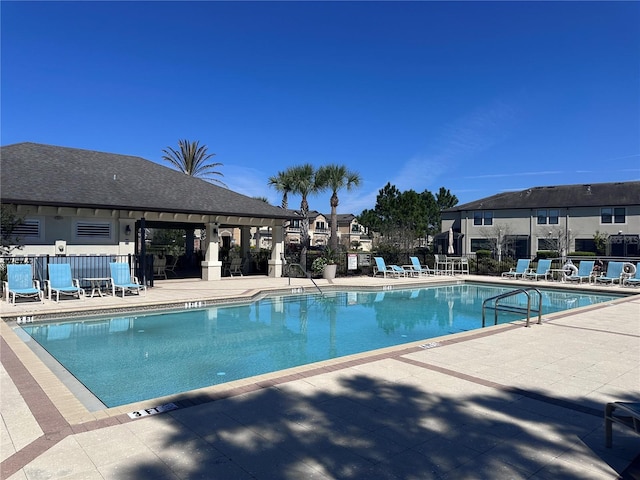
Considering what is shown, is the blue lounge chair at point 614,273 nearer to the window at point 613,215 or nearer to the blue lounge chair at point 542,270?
the blue lounge chair at point 542,270

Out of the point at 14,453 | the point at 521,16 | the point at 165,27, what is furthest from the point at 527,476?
the point at 165,27

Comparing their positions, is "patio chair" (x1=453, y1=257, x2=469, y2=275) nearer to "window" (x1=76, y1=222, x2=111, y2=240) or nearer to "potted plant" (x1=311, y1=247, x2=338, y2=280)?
"potted plant" (x1=311, y1=247, x2=338, y2=280)

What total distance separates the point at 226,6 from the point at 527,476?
17.6m

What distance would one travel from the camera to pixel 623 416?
143 inches

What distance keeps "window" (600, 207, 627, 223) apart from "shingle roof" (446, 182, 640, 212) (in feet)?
1.55

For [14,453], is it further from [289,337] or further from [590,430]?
[289,337]

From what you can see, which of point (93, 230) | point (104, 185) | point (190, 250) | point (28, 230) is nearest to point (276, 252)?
point (104, 185)

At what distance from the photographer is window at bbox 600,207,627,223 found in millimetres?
35000

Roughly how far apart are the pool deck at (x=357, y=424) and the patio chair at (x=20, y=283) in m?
6.01

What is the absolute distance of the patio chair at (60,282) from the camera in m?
12.6

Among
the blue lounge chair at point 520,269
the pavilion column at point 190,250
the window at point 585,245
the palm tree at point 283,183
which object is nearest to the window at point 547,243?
the window at point 585,245

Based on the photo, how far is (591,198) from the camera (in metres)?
37.0

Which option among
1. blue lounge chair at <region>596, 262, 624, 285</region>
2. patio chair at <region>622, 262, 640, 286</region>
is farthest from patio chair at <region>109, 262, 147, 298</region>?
patio chair at <region>622, 262, 640, 286</region>

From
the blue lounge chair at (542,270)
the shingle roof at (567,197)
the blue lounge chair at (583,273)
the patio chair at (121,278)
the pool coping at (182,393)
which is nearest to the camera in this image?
the pool coping at (182,393)
